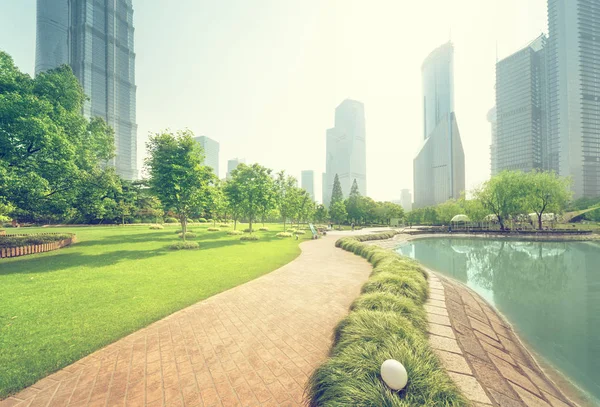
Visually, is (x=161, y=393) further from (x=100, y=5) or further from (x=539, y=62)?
(x=100, y=5)

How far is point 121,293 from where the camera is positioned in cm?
686

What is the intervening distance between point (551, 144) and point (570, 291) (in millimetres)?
138514

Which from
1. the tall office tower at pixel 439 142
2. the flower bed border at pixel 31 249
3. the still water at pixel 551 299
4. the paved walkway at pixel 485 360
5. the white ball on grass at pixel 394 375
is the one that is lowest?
the still water at pixel 551 299

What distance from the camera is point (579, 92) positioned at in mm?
88938

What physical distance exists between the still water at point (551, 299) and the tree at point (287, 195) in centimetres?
2134

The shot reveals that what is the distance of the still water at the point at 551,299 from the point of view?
5.37 m

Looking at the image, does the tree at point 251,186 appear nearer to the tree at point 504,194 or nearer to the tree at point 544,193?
the tree at point 504,194

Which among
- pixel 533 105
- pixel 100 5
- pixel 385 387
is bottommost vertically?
pixel 385 387

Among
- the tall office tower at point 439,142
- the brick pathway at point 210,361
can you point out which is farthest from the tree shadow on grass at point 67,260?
the tall office tower at point 439,142

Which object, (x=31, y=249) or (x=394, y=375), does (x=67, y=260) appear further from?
(x=394, y=375)

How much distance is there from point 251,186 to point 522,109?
158m

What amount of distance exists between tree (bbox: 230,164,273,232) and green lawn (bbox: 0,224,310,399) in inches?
532

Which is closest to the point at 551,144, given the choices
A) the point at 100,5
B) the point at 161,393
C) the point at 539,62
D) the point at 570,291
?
the point at 539,62

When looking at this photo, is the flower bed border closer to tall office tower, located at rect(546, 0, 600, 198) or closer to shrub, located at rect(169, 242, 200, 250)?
shrub, located at rect(169, 242, 200, 250)
